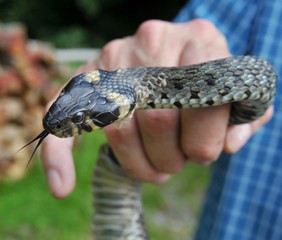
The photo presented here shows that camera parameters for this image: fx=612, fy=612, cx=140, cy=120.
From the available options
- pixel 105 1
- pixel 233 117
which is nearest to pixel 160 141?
pixel 233 117

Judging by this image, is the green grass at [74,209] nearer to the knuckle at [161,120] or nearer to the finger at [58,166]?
the finger at [58,166]

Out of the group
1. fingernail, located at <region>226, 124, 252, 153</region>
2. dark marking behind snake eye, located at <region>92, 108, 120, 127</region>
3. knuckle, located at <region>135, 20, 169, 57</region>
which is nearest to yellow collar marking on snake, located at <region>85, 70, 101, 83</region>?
dark marking behind snake eye, located at <region>92, 108, 120, 127</region>

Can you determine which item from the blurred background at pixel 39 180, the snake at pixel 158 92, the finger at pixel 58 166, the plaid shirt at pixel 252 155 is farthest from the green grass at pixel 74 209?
the snake at pixel 158 92

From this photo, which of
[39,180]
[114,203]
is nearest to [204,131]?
[114,203]

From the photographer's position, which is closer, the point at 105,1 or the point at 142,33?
the point at 142,33

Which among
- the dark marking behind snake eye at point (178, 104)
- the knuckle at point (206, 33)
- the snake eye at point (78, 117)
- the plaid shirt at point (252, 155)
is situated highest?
the knuckle at point (206, 33)

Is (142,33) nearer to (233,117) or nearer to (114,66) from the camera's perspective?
(114,66)
